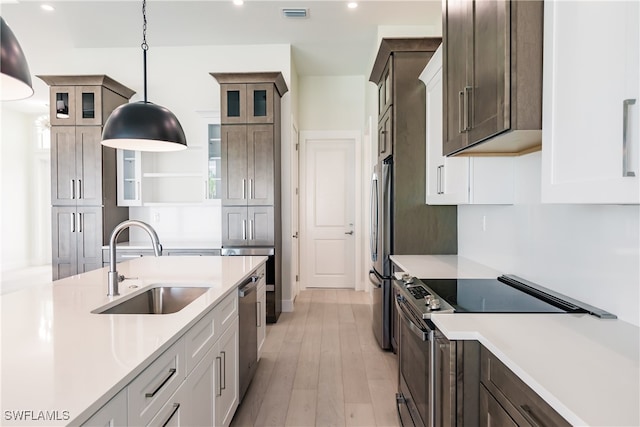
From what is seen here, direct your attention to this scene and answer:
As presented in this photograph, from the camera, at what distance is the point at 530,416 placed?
0.93 metres

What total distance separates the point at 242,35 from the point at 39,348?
4010mm

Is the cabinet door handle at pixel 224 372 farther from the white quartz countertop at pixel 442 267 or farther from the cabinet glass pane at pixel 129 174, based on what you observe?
the cabinet glass pane at pixel 129 174

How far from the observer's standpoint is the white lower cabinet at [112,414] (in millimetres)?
822

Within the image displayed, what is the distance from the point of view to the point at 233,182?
4121 millimetres

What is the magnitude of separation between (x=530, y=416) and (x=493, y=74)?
1.16 metres

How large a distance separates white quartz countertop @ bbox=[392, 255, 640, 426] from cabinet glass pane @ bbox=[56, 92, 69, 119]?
15.1 feet

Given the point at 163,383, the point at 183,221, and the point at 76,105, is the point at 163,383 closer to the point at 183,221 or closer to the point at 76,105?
the point at 183,221

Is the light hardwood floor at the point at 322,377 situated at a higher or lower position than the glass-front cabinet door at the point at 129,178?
lower

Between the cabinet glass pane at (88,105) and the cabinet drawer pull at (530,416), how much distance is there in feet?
15.5

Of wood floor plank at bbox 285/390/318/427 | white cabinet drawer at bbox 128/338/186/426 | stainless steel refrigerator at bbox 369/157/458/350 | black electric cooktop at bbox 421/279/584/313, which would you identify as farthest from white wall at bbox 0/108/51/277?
black electric cooktop at bbox 421/279/584/313

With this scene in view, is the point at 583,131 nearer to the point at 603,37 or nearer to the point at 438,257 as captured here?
the point at 603,37

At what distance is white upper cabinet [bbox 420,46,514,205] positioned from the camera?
6.89ft

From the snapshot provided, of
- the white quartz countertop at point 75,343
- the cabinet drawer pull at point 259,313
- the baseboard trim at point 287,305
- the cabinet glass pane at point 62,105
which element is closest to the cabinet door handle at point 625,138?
the white quartz countertop at point 75,343

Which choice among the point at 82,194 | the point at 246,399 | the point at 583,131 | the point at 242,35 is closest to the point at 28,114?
the point at 82,194
